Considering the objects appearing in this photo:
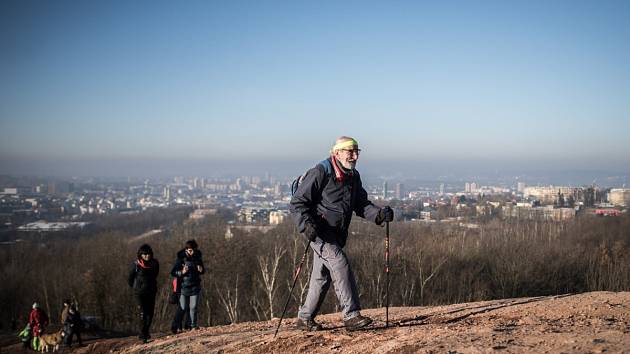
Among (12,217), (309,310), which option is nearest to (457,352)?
(309,310)

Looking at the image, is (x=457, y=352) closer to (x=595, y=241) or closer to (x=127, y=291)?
(x=127, y=291)

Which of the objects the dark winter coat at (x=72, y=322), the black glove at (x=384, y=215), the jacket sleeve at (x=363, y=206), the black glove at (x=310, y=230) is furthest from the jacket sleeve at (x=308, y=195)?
the dark winter coat at (x=72, y=322)

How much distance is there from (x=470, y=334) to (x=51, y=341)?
9.58 metres

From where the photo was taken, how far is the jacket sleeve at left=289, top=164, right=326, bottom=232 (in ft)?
20.7

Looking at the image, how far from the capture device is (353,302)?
21.0 feet

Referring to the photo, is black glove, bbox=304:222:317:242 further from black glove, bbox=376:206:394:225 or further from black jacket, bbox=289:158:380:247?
black glove, bbox=376:206:394:225

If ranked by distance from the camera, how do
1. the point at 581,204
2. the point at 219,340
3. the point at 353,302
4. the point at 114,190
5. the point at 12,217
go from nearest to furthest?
1. the point at 353,302
2. the point at 219,340
3. the point at 581,204
4. the point at 12,217
5. the point at 114,190

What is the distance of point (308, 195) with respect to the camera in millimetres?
6340

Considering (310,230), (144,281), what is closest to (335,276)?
(310,230)

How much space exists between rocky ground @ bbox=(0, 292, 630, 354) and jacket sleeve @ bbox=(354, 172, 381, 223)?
1326mm

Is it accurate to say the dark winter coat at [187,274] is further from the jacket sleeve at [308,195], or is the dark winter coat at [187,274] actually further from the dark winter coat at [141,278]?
the jacket sleeve at [308,195]

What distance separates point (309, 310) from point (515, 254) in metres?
34.6

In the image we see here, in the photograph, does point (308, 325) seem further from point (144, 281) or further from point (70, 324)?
point (70, 324)

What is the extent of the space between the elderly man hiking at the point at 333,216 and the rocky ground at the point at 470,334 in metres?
0.38
